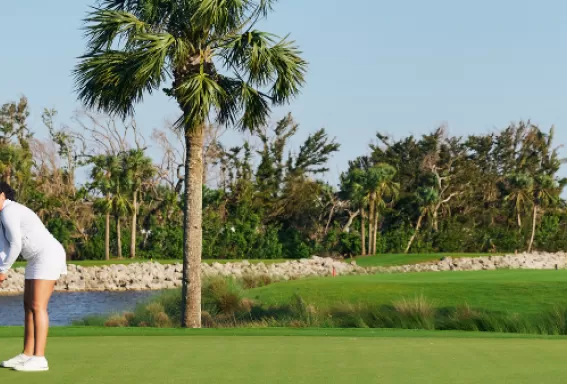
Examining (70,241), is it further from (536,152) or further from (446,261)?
(536,152)

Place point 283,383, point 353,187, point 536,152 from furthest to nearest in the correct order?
point 536,152
point 353,187
point 283,383

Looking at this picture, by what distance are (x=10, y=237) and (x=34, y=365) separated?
1.11 meters

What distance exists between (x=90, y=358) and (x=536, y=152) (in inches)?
2619

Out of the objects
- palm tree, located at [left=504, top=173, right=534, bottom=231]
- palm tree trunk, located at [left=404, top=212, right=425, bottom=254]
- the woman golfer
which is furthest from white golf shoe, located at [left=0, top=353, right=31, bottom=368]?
palm tree, located at [left=504, top=173, right=534, bottom=231]

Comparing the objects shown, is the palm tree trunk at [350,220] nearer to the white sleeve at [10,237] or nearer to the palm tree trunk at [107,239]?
the palm tree trunk at [107,239]

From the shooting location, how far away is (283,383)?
6.57m

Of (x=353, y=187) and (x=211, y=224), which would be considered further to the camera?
(x=353, y=187)

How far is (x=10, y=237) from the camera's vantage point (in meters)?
7.07

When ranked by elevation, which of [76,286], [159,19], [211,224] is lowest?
[76,286]

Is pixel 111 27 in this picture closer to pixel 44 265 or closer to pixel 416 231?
pixel 44 265

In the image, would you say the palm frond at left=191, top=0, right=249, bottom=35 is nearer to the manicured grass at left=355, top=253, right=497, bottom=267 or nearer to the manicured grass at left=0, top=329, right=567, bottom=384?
the manicured grass at left=0, top=329, right=567, bottom=384

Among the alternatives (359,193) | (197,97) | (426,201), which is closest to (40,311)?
(197,97)

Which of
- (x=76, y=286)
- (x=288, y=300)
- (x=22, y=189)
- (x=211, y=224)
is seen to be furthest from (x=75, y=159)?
(x=288, y=300)

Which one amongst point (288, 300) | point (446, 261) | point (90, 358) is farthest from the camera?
point (446, 261)
